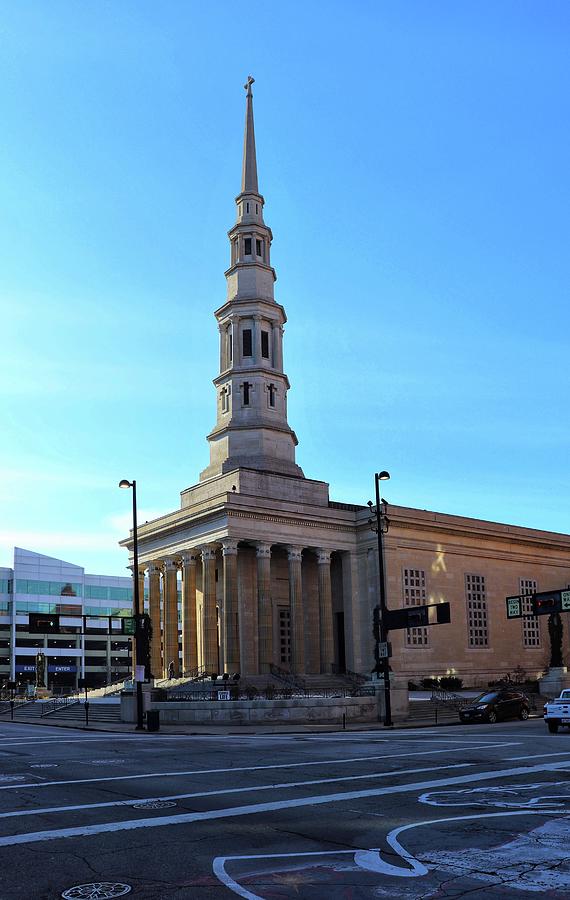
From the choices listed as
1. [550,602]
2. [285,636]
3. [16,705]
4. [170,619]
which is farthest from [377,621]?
[16,705]

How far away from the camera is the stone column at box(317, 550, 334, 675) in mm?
58531

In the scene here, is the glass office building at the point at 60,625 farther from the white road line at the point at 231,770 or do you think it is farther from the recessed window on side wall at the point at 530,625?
the white road line at the point at 231,770

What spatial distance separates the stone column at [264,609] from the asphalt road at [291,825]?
1276 inches

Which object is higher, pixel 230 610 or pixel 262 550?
pixel 262 550

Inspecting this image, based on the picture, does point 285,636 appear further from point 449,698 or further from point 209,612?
point 449,698

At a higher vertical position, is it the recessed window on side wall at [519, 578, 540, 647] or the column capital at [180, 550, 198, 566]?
the column capital at [180, 550, 198, 566]

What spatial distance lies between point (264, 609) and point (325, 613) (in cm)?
562

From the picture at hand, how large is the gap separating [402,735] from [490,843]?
852 inches

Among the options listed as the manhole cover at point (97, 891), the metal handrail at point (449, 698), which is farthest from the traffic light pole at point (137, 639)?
the manhole cover at point (97, 891)

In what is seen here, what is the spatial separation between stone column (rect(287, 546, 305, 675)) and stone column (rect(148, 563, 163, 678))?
11140 mm

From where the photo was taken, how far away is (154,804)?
14.4 m

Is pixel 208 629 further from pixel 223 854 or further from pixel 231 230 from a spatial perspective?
pixel 223 854

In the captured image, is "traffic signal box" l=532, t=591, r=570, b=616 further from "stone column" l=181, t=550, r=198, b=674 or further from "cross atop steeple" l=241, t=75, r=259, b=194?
"cross atop steeple" l=241, t=75, r=259, b=194

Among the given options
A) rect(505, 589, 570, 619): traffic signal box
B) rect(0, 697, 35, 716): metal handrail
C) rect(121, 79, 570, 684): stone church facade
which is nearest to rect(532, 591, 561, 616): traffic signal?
rect(505, 589, 570, 619): traffic signal box
